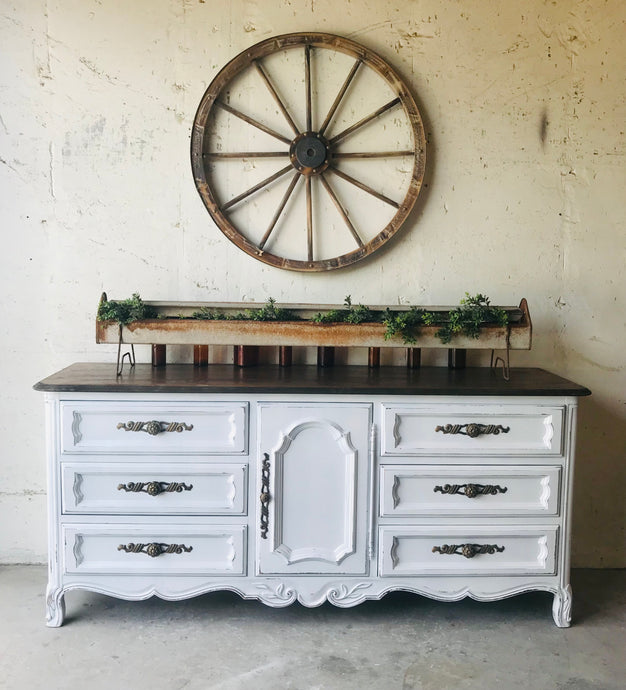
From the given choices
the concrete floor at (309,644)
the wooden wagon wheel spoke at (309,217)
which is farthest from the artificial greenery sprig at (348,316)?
the concrete floor at (309,644)

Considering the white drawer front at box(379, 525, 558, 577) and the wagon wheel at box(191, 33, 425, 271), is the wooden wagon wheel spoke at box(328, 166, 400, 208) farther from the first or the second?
the white drawer front at box(379, 525, 558, 577)

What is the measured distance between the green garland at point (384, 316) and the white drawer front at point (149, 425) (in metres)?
0.40

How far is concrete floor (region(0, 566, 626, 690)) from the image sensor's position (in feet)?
7.27

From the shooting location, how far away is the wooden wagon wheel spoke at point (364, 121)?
2.96 meters

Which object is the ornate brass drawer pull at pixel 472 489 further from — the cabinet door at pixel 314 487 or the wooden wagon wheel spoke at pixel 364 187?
the wooden wagon wheel spoke at pixel 364 187

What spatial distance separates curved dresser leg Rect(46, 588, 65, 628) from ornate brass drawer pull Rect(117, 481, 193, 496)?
0.48m

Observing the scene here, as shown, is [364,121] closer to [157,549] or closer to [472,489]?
[472,489]

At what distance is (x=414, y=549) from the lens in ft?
8.27

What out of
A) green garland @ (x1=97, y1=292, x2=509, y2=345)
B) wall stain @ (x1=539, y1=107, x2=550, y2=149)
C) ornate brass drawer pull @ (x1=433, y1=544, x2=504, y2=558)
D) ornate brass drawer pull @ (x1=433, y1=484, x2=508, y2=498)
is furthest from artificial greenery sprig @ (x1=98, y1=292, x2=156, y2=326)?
wall stain @ (x1=539, y1=107, x2=550, y2=149)

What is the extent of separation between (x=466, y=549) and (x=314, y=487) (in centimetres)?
63

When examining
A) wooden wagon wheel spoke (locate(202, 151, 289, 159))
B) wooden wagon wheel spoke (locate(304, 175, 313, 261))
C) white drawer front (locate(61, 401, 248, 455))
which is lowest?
white drawer front (locate(61, 401, 248, 455))

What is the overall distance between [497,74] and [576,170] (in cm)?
57

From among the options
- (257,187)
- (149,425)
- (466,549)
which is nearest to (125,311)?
(149,425)

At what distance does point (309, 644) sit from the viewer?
7.97ft
